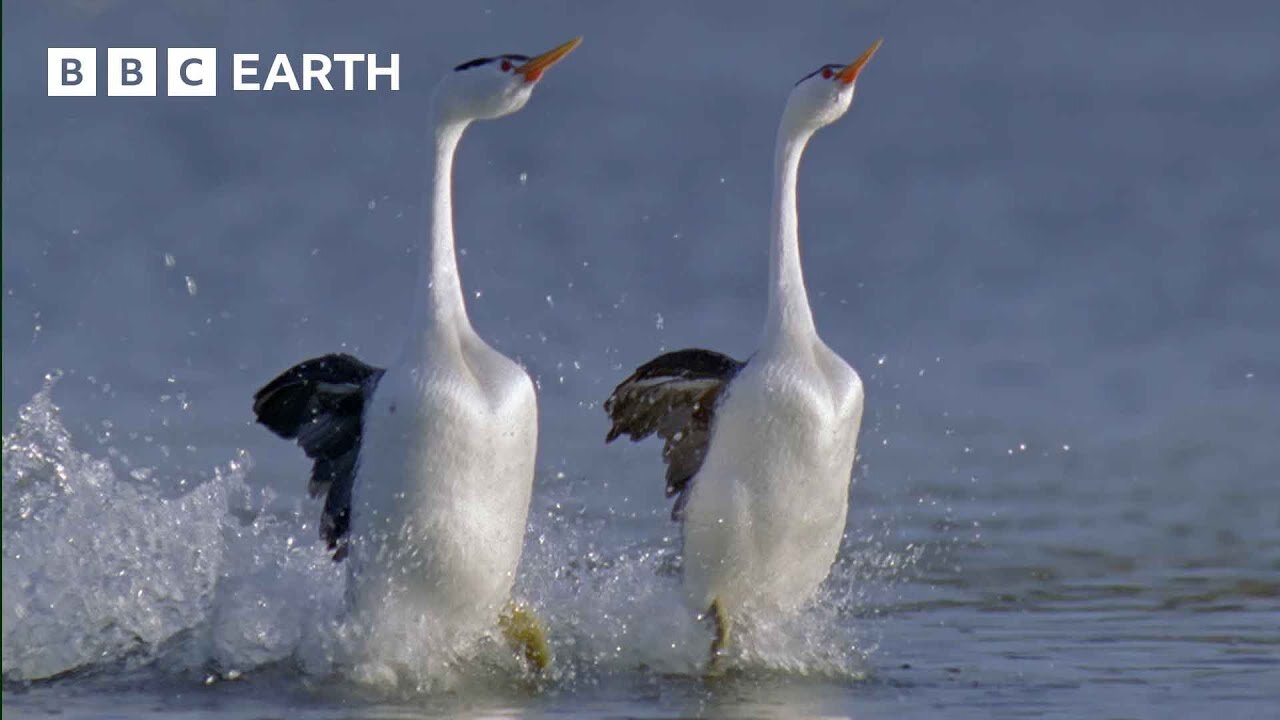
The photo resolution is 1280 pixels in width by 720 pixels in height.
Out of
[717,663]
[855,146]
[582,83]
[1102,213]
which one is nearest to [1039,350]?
[1102,213]

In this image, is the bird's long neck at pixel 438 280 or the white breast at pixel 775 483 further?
the white breast at pixel 775 483

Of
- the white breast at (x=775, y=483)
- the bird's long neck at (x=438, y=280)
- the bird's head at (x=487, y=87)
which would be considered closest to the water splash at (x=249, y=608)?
the white breast at (x=775, y=483)

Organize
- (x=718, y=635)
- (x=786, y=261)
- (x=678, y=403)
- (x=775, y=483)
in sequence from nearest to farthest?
(x=775, y=483), (x=718, y=635), (x=786, y=261), (x=678, y=403)

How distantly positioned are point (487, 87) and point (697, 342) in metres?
9.51

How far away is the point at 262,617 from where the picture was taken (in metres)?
10.4

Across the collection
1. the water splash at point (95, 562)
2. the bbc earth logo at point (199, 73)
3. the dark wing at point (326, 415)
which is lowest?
the water splash at point (95, 562)

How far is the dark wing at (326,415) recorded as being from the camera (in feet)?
34.6

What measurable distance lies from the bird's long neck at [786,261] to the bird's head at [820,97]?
0.06 meters

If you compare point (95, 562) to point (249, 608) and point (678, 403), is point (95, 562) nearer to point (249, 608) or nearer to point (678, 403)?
point (249, 608)

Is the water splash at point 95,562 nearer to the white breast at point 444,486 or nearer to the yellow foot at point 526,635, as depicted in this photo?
the white breast at point 444,486

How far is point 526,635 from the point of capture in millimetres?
10516

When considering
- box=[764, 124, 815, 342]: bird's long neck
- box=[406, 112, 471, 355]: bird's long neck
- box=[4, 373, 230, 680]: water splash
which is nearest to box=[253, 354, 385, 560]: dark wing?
box=[406, 112, 471, 355]: bird's long neck

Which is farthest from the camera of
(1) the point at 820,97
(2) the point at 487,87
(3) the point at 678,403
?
(1) the point at 820,97

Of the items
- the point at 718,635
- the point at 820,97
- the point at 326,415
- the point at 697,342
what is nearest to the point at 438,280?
the point at 326,415
